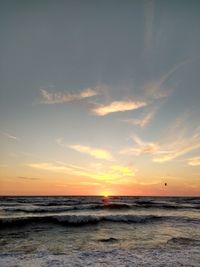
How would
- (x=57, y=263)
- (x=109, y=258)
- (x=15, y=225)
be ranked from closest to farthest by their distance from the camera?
1. (x=57, y=263)
2. (x=109, y=258)
3. (x=15, y=225)

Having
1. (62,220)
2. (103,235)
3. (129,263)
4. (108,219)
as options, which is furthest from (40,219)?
(129,263)

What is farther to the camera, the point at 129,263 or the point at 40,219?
the point at 40,219

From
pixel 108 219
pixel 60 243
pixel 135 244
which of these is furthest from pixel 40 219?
pixel 135 244

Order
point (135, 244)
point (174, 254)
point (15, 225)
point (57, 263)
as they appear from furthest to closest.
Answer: point (15, 225) → point (135, 244) → point (174, 254) → point (57, 263)

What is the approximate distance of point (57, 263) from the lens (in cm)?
805

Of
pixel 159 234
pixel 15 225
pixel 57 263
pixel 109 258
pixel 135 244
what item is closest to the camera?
pixel 57 263

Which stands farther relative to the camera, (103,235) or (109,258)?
(103,235)

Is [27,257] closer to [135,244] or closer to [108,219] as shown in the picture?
[135,244]

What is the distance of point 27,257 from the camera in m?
8.80

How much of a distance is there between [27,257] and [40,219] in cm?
1514

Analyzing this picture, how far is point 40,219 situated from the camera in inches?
916

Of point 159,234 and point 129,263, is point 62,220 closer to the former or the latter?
point 159,234

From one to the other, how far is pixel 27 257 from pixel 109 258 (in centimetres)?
274

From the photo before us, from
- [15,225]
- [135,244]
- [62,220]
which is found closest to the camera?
[135,244]
